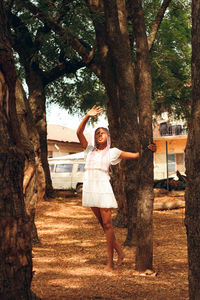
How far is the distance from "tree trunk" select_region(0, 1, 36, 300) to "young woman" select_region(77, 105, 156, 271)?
2387mm

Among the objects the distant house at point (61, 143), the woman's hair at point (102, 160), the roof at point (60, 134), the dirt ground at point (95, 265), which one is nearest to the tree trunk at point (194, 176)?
the dirt ground at point (95, 265)

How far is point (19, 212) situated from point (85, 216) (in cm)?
922

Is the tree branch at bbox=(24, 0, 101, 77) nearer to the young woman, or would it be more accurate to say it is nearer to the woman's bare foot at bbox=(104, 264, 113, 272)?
the young woman

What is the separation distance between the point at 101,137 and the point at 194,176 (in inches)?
115

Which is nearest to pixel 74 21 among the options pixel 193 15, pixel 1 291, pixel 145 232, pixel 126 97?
pixel 126 97

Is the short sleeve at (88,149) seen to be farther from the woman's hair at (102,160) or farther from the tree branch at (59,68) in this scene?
the tree branch at (59,68)

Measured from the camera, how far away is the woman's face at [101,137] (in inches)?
229

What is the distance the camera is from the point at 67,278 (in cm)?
509

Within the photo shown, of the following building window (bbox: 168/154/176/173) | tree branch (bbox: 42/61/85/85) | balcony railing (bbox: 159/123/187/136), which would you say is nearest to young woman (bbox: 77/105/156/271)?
tree branch (bbox: 42/61/85/85)

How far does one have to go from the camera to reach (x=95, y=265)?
5.96 metres

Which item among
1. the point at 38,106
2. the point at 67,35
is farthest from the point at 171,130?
the point at 67,35

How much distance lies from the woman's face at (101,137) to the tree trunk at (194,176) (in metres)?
2.80

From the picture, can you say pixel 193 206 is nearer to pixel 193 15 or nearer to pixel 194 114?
pixel 194 114

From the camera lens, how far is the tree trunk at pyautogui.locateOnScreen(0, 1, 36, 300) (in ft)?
9.94
